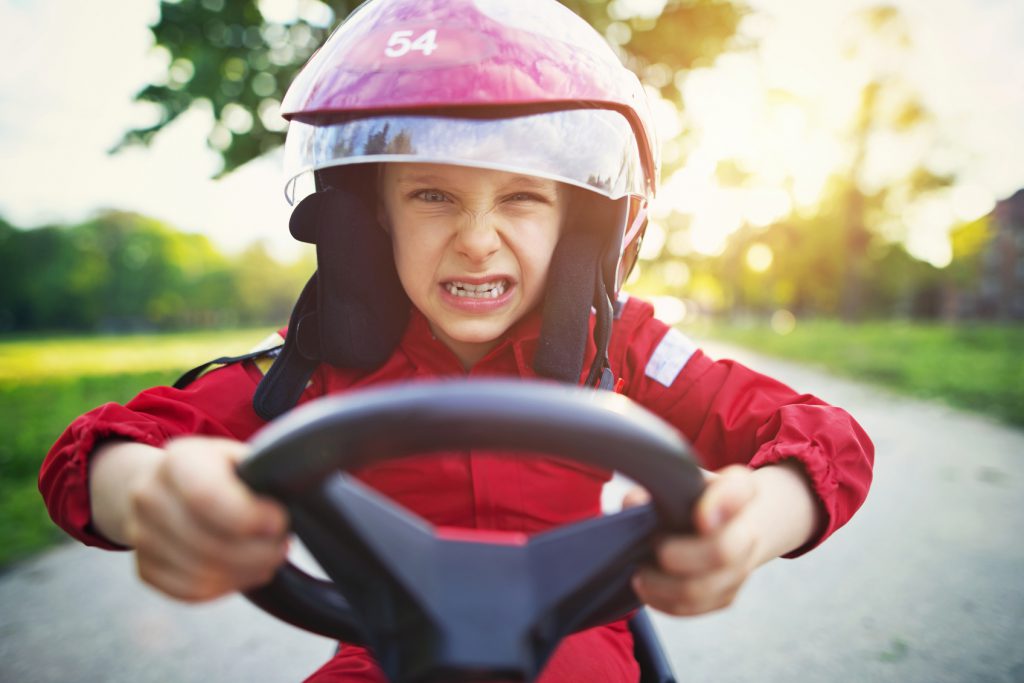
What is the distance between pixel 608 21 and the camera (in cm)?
465

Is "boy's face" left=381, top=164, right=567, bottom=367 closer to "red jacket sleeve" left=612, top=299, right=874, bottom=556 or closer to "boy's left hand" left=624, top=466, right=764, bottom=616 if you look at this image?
"red jacket sleeve" left=612, top=299, right=874, bottom=556

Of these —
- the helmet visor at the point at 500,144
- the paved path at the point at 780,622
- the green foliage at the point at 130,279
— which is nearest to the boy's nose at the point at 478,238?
the helmet visor at the point at 500,144

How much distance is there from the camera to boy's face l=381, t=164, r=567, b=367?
1.16 metres

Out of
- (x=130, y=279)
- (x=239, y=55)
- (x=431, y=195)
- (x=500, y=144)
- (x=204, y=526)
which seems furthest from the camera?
(x=130, y=279)

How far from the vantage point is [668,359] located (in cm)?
133

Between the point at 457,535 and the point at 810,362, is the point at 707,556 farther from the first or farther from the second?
the point at 810,362

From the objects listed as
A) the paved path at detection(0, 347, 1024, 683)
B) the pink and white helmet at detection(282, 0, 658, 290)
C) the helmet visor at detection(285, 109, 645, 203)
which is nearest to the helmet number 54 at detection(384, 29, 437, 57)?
the pink and white helmet at detection(282, 0, 658, 290)

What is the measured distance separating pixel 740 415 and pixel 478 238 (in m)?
0.60

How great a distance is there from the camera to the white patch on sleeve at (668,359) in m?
1.31

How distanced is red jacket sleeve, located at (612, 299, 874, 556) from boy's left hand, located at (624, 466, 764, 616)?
0.89 feet

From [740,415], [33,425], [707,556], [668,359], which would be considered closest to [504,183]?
[668,359]

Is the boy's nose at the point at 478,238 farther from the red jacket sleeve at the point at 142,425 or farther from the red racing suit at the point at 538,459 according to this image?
the red jacket sleeve at the point at 142,425

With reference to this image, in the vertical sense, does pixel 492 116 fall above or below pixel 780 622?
above

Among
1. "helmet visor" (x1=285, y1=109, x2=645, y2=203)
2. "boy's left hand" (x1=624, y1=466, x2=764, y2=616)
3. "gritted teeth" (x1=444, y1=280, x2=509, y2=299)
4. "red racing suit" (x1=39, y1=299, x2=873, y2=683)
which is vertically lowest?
"red racing suit" (x1=39, y1=299, x2=873, y2=683)
